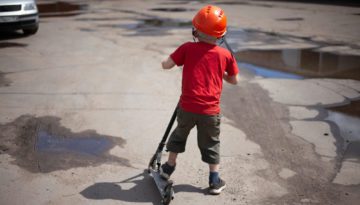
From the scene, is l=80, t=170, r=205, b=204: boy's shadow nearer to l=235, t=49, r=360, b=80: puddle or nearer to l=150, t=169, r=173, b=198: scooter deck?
l=150, t=169, r=173, b=198: scooter deck

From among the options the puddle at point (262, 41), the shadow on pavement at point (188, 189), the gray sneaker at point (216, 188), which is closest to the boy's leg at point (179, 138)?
the shadow on pavement at point (188, 189)

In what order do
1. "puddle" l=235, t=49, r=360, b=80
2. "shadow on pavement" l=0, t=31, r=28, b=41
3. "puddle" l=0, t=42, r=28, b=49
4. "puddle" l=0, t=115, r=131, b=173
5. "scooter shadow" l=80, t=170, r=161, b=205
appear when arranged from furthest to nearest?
"shadow on pavement" l=0, t=31, r=28, b=41, "puddle" l=0, t=42, r=28, b=49, "puddle" l=235, t=49, r=360, b=80, "puddle" l=0, t=115, r=131, b=173, "scooter shadow" l=80, t=170, r=161, b=205

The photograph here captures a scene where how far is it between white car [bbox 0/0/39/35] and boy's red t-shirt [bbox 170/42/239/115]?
31.4ft

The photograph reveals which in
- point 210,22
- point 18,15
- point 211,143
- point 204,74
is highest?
point 210,22

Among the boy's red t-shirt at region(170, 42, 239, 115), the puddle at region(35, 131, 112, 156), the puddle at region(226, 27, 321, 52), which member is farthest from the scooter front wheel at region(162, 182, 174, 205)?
the puddle at region(226, 27, 321, 52)

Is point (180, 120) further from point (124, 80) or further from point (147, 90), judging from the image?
point (124, 80)

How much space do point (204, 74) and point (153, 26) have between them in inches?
439

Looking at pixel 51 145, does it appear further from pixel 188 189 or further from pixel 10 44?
pixel 10 44

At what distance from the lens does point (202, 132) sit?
3.44 metres

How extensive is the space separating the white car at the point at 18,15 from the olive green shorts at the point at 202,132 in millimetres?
9583

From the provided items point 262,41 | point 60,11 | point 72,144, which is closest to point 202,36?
point 72,144

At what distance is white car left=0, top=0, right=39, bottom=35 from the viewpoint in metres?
11.4

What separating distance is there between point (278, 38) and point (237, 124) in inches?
261

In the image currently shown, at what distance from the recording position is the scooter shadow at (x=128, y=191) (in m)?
3.51
